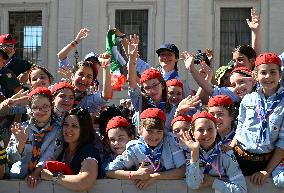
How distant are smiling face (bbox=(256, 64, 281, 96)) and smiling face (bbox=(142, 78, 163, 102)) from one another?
128 cm

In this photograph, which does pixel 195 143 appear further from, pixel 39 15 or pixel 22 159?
pixel 39 15

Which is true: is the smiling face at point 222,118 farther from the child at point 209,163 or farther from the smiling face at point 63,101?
the smiling face at point 63,101

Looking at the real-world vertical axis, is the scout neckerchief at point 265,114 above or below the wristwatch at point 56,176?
above

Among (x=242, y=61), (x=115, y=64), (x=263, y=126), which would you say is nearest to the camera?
(x=263, y=126)

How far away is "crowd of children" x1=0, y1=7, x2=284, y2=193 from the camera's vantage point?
527 cm

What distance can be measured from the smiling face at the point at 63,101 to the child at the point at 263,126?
1968 mm

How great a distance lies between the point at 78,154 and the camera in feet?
18.7

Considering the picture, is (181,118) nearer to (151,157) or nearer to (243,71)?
(151,157)

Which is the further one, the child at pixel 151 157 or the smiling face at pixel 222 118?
the smiling face at pixel 222 118

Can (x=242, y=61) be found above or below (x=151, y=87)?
above

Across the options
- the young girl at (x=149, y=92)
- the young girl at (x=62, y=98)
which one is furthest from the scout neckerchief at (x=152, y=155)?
the young girl at (x=62, y=98)

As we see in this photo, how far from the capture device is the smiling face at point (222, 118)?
5.89m

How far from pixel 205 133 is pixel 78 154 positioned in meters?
1.28

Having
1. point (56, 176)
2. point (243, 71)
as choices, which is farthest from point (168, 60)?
point (56, 176)
